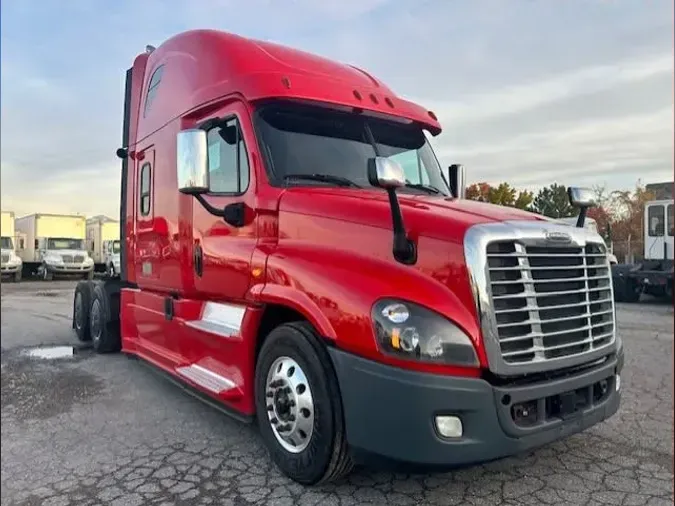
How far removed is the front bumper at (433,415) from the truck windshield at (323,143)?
1.48 meters

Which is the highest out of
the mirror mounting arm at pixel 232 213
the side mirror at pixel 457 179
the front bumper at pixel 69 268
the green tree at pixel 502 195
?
the side mirror at pixel 457 179

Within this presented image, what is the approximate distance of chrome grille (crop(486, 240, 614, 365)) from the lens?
281 cm

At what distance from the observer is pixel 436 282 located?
2857 mm

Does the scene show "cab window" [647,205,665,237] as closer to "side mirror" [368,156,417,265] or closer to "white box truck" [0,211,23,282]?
"side mirror" [368,156,417,265]

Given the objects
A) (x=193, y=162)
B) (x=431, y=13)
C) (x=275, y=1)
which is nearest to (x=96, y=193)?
(x=193, y=162)

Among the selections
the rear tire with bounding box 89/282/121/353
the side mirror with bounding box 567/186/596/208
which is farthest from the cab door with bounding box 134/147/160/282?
the side mirror with bounding box 567/186/596/208

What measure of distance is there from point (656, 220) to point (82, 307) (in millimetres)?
3927

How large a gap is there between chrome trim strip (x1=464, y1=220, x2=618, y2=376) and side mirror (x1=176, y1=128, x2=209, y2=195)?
179 cm

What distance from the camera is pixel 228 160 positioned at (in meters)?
4.09

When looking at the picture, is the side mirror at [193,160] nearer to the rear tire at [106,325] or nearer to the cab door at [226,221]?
the cab door at [226,221]

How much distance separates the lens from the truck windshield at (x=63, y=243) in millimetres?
2662

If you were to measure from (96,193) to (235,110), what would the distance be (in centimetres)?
145

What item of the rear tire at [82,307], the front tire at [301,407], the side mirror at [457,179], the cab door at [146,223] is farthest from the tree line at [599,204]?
the cab door at [146,223]

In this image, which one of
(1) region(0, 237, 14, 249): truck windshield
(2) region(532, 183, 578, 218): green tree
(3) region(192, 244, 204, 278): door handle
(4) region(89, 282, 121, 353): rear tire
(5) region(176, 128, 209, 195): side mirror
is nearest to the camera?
(1) region(0, 237, 14, 249): truck windshield
